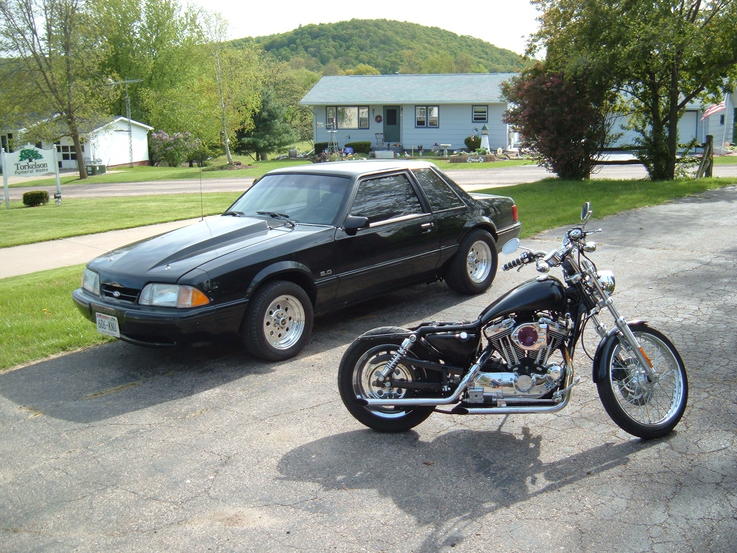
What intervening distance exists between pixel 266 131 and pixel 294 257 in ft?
157

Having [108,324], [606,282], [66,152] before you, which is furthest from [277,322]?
[66,152]

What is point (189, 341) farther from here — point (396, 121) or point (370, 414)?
point (396, 121)

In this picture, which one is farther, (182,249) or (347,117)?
(347,117)

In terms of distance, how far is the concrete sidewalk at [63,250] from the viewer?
11734mm

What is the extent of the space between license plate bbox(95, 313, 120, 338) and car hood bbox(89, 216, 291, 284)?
35 cm

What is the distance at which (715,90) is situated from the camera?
19.7 m

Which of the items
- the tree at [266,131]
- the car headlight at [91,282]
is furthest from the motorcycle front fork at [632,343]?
the tree at [266,131]

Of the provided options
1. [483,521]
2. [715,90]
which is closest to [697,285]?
[483,521]

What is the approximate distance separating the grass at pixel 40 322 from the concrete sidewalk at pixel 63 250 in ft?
5.12

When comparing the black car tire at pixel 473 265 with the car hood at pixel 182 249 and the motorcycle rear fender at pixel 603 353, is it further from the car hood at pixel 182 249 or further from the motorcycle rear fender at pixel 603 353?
the motorcycle rear fender at pixel 603 353

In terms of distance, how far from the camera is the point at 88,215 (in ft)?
63.3

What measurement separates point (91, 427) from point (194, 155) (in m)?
47.9

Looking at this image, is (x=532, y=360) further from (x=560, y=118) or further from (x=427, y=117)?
(x=427, y=117)

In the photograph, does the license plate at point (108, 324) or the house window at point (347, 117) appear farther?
the house window at point (347, 117)
